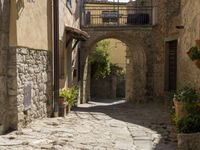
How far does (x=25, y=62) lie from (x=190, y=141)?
3825mm

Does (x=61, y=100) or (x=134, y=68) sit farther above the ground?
(x=134, y=68)

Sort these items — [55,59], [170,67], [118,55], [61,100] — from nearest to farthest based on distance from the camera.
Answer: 1. [55,59]
2. [61,100]
3. [170,67]
4. [118,55]

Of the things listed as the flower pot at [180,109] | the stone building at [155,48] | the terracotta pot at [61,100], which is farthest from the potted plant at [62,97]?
the stone building at [155,48]

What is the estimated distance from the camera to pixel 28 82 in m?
7.43

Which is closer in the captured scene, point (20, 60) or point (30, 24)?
point (20, 60)

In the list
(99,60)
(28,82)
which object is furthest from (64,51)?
(99,60)

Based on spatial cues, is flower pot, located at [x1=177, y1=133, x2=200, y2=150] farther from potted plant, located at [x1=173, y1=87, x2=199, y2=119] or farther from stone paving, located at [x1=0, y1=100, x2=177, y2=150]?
potted plant, located at [x1=173, y1=87, x2=199, y2=119]

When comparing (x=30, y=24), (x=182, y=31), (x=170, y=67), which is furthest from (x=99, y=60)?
(x=30, y=24)

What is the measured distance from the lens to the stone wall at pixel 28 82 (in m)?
6.65

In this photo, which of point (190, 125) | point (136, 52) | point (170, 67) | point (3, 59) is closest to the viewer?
point (190, 125)

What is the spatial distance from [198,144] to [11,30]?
161 inches

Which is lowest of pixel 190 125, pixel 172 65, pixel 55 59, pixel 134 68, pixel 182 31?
pixel 190 125

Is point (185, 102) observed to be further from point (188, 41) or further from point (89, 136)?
point (188, 41)

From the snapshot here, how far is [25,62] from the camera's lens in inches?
284
